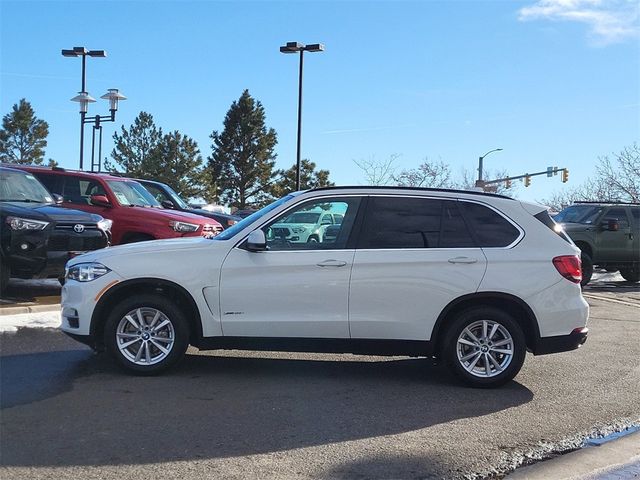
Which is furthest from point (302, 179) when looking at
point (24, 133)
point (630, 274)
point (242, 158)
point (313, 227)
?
point (313, 227)

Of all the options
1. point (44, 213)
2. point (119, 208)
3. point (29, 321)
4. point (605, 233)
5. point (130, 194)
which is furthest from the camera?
point (605, 233)

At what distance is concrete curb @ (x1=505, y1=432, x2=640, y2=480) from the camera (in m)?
4.13

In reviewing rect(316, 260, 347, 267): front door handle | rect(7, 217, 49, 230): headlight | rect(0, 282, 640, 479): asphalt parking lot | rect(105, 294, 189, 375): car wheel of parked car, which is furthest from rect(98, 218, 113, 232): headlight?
rect(316, 260, 347, 267): front door handle

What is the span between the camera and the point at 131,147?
4978cm

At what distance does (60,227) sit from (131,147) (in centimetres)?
4259

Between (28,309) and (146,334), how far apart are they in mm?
3676

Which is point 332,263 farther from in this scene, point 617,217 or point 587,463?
point 617,217

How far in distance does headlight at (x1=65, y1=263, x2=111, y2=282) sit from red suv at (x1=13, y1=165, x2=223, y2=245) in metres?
4.87

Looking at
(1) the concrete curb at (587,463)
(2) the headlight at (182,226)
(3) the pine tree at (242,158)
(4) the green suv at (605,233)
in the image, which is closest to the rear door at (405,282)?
(1) the concrete curb at (587,463)

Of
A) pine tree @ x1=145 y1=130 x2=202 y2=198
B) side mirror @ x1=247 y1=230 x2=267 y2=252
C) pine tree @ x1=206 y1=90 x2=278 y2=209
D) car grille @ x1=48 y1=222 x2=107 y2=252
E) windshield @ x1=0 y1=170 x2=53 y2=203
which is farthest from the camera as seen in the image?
pine tree @ x1=206 y1=90 x2=278 y2=209

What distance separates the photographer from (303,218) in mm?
5926

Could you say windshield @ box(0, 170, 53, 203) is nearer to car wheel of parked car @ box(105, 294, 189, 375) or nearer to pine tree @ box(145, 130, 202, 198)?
car wheel of parked car @ box(105, 294, 189, 375)

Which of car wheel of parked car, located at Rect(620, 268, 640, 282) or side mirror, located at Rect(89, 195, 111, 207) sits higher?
side mirror, located at Rect(89, 195, 111, 207)

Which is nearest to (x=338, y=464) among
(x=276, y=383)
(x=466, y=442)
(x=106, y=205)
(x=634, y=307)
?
(x=466, y=442)
